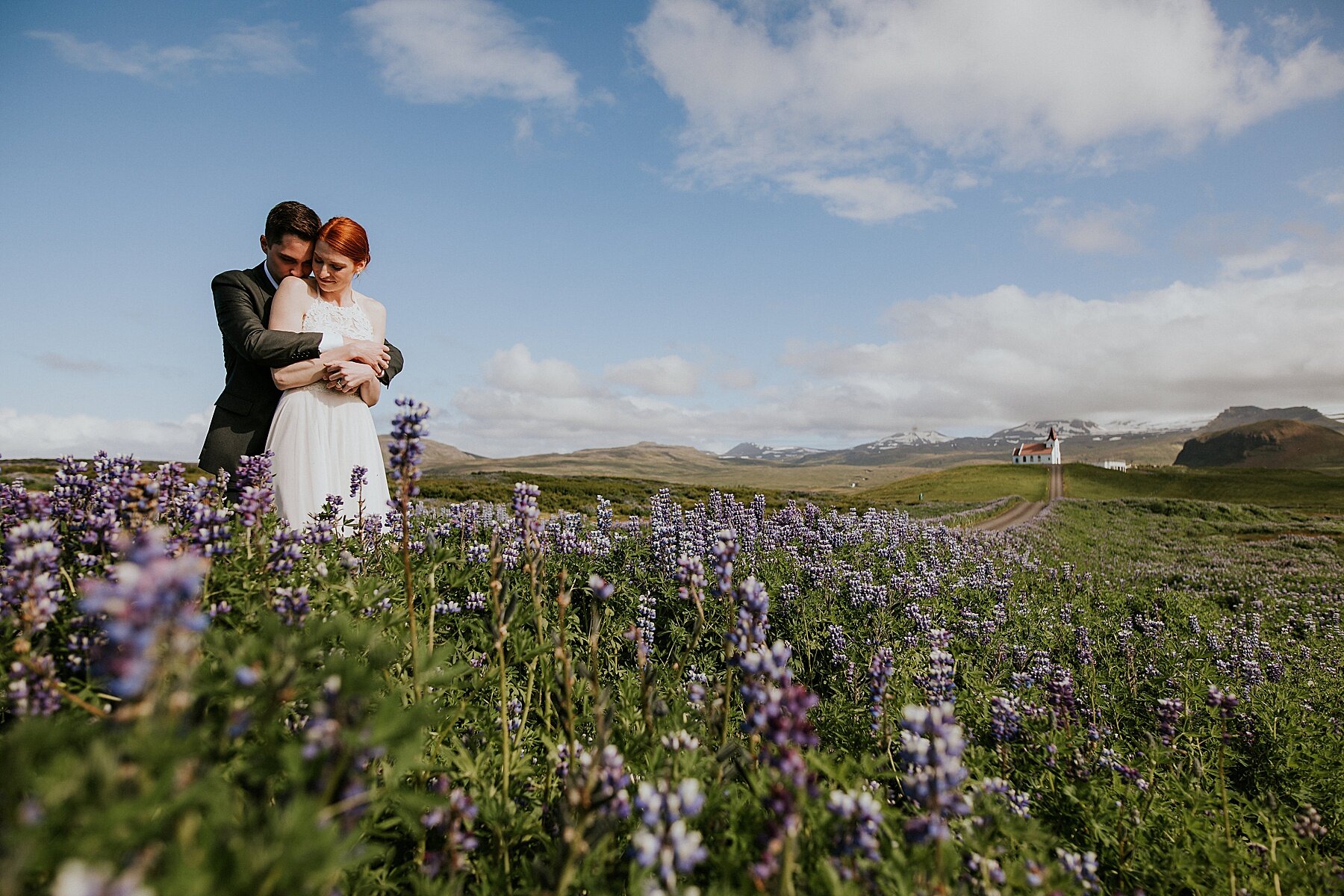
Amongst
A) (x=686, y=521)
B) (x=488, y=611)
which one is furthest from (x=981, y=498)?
(x=488, y=611)

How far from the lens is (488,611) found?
15.4ft

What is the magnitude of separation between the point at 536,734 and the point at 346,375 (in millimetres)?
4499

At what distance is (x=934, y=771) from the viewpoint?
1.71 m

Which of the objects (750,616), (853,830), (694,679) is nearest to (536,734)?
(694,679)

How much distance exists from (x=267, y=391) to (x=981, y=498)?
72101 millimetres

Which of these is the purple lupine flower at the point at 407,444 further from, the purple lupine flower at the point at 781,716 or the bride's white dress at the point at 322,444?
the bride's white dress at the point at 322,444

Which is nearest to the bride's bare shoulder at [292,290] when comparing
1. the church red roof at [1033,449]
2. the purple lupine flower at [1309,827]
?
the purple lupine flower at [1309,827]

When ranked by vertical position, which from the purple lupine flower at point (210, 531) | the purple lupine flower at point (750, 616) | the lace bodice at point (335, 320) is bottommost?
the purple lupine flower at point (750, 616)

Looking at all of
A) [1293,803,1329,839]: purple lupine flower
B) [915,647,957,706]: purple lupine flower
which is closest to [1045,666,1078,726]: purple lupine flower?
[915,647,957,706]: purple lupine flower

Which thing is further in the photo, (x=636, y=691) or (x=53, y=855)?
(x=636, y=691)

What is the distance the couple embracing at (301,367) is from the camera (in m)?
6.02

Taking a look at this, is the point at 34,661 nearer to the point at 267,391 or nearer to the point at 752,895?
the point at 752,895

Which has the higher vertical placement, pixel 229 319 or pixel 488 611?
pixel 229 319

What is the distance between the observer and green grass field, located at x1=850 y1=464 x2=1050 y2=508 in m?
71.1
